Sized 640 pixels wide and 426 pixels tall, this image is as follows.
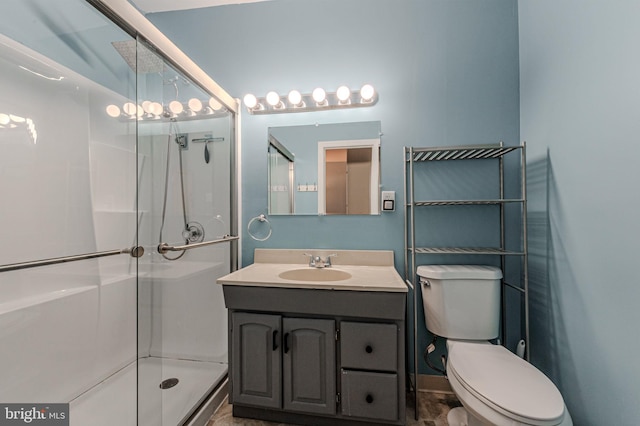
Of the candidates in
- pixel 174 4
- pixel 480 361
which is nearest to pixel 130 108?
pixel 174 4

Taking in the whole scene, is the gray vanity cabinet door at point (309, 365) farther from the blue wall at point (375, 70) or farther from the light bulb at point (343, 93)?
the light bulb at point (343, 93)

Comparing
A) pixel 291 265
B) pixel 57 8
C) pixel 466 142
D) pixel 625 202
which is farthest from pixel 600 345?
pixel 57 8

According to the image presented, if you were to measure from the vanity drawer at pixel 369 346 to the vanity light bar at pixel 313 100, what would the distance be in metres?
1.33

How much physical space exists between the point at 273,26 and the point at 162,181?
1336mm

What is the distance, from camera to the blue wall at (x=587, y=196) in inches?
37.9

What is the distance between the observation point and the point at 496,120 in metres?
1.62

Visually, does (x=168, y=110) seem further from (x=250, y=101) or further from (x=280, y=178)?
(x=280, y=178)

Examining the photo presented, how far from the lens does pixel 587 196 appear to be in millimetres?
1145

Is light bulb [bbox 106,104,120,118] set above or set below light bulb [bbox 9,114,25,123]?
above

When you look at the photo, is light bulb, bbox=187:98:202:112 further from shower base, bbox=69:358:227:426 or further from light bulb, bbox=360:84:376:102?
shower base, bbox=69:358:227:426

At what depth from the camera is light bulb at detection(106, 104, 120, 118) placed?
134 cm

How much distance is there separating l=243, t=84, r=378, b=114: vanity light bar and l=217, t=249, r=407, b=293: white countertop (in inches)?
37.9

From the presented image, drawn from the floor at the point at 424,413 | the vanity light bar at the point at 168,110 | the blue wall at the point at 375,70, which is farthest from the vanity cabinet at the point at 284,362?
the vanity light bar at the point at 168,110

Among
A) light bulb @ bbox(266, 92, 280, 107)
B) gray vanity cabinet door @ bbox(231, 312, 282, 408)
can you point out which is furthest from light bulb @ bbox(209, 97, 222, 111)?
gray vanity cabinet door @ bbox(231, 312, 282, 408)
